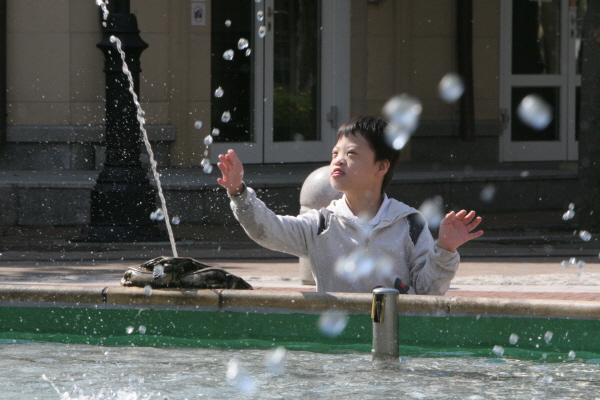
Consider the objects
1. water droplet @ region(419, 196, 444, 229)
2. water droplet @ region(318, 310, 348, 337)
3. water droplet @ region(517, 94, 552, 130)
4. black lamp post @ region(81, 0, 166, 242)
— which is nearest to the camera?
water droplet @ region(318, 310, 348, 337)

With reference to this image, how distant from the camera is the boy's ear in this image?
4789 mm

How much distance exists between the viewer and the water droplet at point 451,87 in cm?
1473

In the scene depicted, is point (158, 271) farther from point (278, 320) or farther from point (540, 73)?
point (540, 73)

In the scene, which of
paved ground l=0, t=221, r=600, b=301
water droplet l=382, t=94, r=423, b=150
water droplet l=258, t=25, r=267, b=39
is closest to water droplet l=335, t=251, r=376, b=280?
paved ground l=0, t=221, r=600, b=301

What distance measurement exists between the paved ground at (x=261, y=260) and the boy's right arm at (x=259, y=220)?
168cm

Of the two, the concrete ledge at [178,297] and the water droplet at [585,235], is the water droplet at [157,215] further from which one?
the concrete ledge at [178,297]

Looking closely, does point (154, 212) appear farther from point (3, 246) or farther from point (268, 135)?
point (268, 135)

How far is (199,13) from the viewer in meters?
13.4

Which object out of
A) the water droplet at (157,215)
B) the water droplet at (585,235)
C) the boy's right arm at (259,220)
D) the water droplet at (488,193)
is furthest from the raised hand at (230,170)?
the water droplet at (488,193)

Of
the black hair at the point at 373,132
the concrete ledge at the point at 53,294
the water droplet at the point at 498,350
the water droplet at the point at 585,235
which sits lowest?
the water droplet at the point at 498,350

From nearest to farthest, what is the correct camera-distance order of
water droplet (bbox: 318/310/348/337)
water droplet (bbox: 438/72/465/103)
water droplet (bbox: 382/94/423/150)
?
1. water droplet (bbox: 318/310/348/337)
2. water droplet (bbox: 438/72/465/103)
3. water droplet (bbox: 382/94/423/150)

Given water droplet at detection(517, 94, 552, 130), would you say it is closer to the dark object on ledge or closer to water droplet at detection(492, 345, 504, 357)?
water droplet at detection(492, 345, 504, 357)

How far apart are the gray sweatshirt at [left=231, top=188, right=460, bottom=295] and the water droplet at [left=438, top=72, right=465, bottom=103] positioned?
1006 cm

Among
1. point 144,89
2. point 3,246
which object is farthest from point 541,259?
point 144,89
